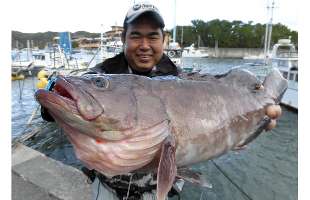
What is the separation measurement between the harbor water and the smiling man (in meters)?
2.65

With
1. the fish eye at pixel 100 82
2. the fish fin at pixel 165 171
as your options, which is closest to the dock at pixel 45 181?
the fish fin at pixel 165 171

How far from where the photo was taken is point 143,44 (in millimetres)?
2764

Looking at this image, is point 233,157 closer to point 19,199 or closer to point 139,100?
point 19,199

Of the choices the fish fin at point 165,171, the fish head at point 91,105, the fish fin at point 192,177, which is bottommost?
the fish fin at point 192,177

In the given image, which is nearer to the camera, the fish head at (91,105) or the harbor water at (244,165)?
the fish head at (91,105)

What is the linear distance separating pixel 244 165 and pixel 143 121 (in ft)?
29.6

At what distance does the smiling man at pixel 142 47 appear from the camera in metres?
2.72

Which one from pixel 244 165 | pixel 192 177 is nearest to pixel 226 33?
pixel 244 165

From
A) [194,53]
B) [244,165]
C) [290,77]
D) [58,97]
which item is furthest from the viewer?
[194,53]

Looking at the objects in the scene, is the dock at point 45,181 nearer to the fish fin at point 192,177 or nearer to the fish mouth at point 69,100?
the fish fin at point 192,177

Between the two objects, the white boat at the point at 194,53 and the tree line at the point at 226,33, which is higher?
the tree line at the point at 226,33

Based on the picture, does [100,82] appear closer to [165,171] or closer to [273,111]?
[165,171]

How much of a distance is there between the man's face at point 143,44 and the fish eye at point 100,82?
1004 mm

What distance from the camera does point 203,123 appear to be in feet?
7.25
